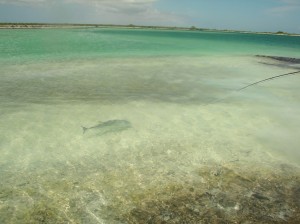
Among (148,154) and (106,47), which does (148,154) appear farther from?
(106,47)

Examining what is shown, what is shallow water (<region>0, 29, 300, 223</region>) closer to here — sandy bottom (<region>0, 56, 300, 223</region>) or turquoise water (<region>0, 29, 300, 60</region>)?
sandy bottom (<region>0, 56, 300, 223</region>)

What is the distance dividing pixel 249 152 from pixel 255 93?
520 centimetres

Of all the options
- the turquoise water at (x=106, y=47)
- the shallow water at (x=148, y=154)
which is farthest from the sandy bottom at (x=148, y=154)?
the turquoise water at (x=106, y=47)

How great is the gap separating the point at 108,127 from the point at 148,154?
5.07 feet

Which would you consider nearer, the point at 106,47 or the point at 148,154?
the point at 148,154

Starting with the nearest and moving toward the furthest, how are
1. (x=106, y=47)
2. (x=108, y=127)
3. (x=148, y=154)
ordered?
(x=148, y=154), (x=108, y=127), (x=106, y=47)

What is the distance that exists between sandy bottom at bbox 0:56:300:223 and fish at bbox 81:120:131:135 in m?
0.04

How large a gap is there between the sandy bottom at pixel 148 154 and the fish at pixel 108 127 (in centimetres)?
4

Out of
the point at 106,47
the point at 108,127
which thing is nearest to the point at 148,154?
the point at 108,127

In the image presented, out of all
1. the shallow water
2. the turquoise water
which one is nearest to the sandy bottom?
the shallow water

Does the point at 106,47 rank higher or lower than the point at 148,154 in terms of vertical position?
lower

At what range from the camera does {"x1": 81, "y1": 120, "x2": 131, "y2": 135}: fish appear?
6.44m

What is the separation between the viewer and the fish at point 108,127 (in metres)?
6.44

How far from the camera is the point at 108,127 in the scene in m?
6.67
